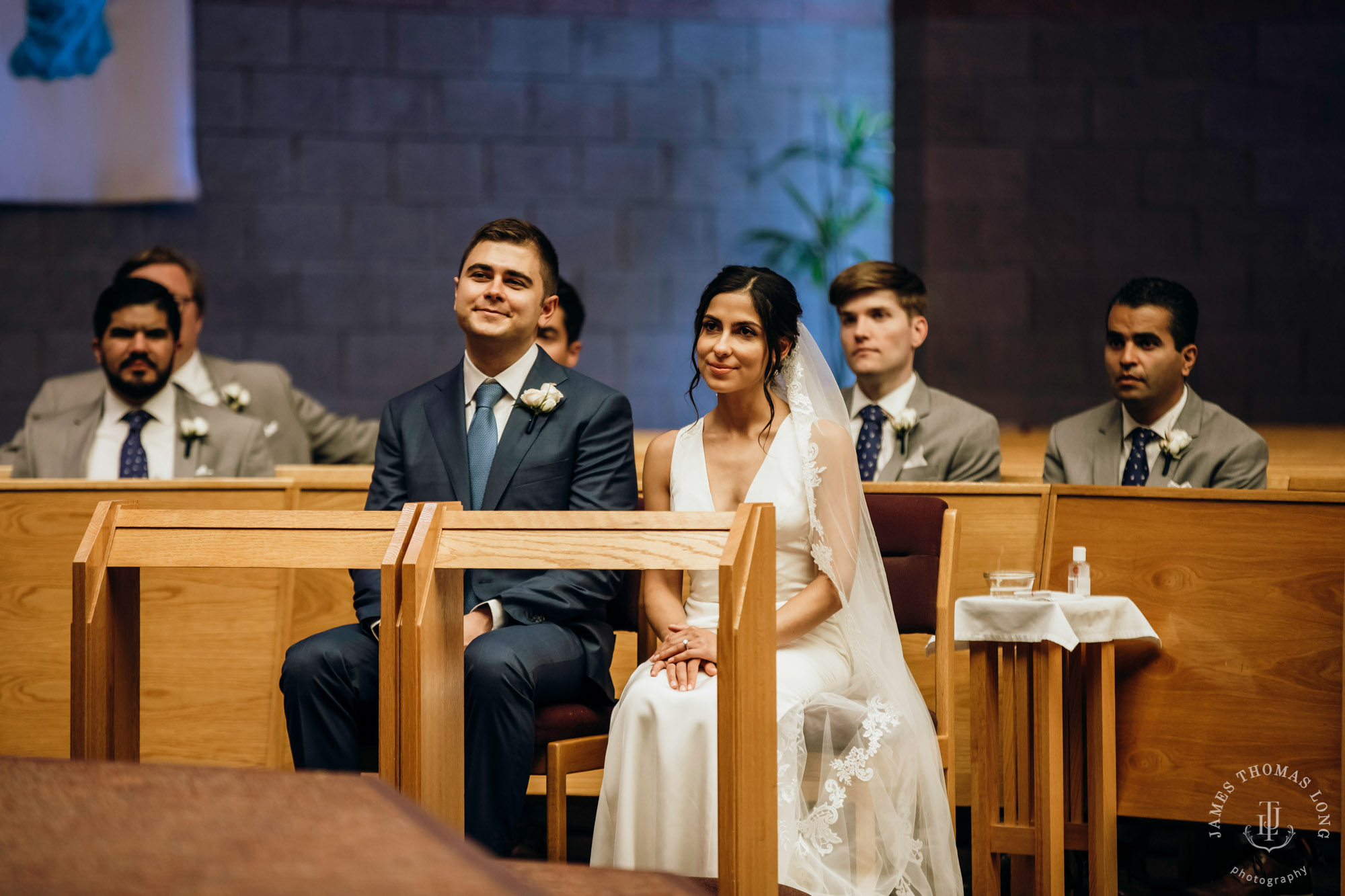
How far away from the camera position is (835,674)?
8.10 ft

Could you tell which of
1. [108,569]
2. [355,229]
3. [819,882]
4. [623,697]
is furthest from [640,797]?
[355,229]

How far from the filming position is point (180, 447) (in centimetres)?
385

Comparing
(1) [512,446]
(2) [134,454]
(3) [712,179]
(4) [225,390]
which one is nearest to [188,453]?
(2) [134,454]

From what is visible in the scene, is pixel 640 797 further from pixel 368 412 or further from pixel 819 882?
pixel 368 412

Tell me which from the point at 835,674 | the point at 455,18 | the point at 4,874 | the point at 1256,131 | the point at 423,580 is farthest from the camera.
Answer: the point at 455,18

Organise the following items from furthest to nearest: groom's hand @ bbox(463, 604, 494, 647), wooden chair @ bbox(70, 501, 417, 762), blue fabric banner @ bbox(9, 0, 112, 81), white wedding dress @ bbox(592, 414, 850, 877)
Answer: blue fabric banner @ bbox(9, 0, 112, 81) → groom's hand @ bbox(463, 604, 494, 647) → white wedding dress @ bbox(592, 414, 850, 877) → wooden chair @ bbox(70, 501, 417, 762)

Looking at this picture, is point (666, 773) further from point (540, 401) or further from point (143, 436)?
point (143, 436)

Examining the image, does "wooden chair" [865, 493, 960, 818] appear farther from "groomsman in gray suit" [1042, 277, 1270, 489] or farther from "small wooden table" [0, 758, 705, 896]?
"small wooden table" [0, 758, 705, 896]

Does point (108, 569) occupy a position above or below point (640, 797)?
above

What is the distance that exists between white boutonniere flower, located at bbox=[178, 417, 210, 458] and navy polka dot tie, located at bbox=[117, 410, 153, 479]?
Answer: 0.37 feet

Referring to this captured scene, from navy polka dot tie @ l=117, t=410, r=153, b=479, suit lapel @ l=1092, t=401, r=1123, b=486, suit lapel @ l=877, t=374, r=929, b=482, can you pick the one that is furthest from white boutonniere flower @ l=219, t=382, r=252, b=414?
suit lapel @ l=1092, t=401, r=1123, b=486

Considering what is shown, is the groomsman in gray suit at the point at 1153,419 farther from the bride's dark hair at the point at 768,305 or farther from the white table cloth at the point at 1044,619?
the bride's dark hair at the point at 768,305

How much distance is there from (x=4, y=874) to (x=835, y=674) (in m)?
1.71

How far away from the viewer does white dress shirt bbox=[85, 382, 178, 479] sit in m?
3.82
